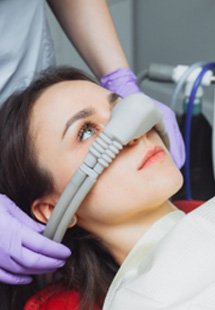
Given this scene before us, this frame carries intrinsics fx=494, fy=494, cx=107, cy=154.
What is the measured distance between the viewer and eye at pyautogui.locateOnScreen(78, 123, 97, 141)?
1056 millimetres

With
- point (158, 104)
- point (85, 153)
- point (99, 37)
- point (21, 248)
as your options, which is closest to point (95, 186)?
point (85, 153)

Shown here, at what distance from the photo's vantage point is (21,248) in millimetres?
1014

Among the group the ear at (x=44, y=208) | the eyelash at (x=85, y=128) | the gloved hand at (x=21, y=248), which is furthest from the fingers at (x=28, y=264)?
the eyelash at (x=85, y=128)

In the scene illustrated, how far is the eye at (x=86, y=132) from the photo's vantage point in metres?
1.06

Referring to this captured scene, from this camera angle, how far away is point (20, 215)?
1080 mm

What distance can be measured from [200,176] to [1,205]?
0.89 metres

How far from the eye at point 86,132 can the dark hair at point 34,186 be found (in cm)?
12

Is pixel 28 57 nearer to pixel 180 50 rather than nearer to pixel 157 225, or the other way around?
pixel 157 225

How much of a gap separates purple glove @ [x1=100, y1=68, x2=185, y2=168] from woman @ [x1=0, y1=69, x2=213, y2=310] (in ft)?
0.63

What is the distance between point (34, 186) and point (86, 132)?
0.58 ft

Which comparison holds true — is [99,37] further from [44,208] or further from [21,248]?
[21,248]

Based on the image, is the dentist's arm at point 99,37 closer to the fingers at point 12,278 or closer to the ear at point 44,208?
the ear at point 44,208

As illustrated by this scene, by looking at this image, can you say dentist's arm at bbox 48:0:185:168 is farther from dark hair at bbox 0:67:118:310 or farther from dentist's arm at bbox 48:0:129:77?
dark hair at bbox 0:67:118:310

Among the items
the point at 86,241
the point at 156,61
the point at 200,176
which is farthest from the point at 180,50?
the point at 86,241
